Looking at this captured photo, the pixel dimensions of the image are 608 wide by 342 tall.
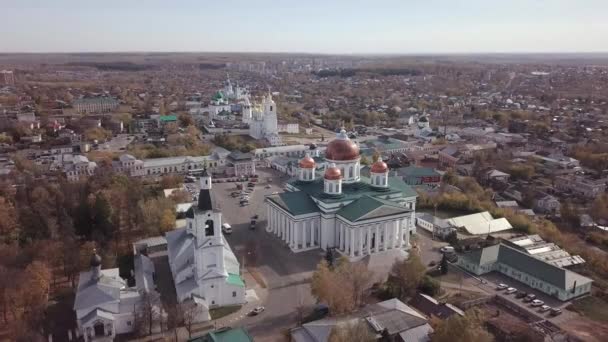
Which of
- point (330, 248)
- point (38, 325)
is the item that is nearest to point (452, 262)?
point (330, 248)

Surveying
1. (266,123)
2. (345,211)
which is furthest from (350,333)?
(266,123)

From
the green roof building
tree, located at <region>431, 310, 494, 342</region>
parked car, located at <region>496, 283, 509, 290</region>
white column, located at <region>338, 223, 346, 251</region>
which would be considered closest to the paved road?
white column, located at <region>338, 223, 346, 251</region>

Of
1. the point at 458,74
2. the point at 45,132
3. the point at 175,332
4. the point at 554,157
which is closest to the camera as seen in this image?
the point at 175,332

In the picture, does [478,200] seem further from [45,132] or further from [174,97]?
[174,97]

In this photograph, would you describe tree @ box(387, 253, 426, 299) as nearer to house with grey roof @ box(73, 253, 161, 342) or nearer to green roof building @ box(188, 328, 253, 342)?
green roof building @ box(188, 328, 253, 342)

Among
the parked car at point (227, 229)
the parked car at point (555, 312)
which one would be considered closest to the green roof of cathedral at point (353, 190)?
the parked car at point (227, 229)

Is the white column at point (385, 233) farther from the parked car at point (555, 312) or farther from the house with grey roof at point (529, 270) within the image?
the parked car at point (555, 312)
